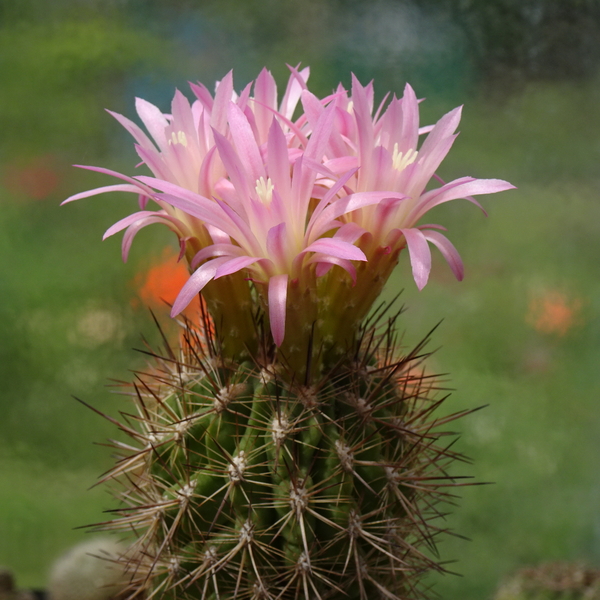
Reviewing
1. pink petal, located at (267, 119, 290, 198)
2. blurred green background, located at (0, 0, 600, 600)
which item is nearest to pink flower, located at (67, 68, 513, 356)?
pink petal, located at (267, 119, 290, 198)

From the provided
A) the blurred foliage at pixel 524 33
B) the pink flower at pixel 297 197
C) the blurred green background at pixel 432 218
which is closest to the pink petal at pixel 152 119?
the pink flower at pixel 297 197

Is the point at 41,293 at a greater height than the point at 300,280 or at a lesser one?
lesser

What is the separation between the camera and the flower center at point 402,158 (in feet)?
1.56

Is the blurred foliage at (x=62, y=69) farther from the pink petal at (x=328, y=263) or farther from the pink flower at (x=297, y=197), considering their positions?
the pink petal at (x=328, y=263)

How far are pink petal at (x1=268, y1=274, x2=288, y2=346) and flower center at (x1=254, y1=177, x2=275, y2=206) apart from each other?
0.20 feet

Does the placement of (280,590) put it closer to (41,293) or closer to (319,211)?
(319,211)

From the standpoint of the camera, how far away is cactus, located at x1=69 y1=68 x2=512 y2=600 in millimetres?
444

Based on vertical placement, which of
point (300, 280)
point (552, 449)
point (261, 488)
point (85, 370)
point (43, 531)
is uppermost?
point (300, 280)

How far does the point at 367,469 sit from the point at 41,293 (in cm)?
120

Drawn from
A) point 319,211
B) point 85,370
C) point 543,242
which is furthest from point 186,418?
point 543,242

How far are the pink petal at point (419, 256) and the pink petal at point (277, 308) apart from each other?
3.4 inches

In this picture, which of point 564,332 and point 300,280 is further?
point 564,332

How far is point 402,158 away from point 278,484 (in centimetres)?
27

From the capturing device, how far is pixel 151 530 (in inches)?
21.1
